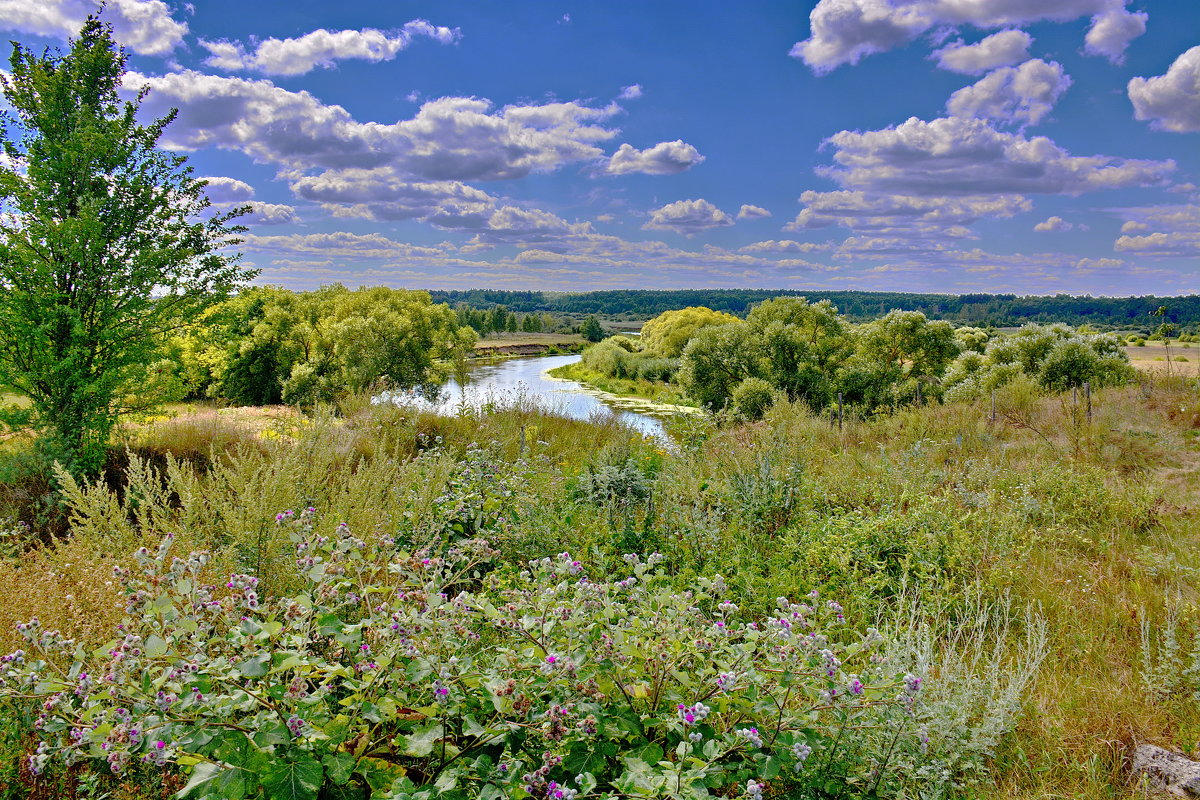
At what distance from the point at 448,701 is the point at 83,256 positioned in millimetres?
8648

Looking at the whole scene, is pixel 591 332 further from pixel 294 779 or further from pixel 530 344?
pixel 294 779

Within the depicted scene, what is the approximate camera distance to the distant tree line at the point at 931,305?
3653 cm

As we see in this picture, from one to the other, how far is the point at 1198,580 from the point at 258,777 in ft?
21.0

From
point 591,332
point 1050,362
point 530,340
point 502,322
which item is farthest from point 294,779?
point 502,322

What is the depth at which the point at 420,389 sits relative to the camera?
85.0 ft

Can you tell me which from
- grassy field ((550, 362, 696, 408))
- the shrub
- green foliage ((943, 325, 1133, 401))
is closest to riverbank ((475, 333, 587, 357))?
grassy field ((550, 362, 696, 408))

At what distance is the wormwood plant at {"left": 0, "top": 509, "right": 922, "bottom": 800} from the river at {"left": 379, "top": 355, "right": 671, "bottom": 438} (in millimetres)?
7729

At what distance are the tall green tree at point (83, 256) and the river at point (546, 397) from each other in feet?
17.8

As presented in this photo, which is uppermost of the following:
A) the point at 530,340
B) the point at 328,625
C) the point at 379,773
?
the point at 530,340

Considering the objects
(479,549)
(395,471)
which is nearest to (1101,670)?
(479,549)

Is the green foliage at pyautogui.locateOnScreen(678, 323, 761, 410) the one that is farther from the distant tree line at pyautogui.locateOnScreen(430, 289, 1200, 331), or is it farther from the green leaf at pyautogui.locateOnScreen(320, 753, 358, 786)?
the green leaf at pyautogui.locateOnScreen(320, 753, 358, 786)

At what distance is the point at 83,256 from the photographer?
24.5 feet

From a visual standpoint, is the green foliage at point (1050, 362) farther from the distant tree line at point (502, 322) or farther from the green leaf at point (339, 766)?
the distant tree line at point (502, 322)

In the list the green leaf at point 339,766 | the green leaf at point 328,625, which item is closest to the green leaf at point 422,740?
the green leaf at point 339,766
